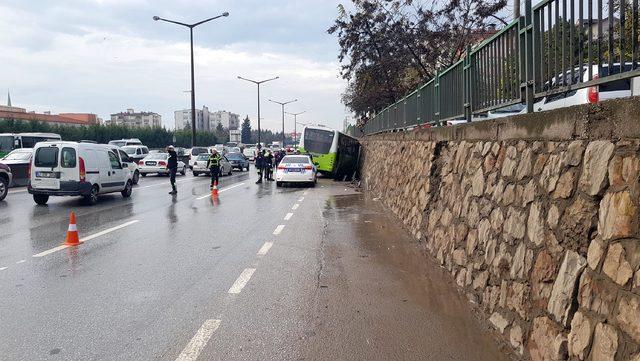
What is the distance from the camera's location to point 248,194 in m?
19.4

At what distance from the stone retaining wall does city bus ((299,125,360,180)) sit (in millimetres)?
22910

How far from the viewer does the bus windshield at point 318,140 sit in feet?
99.7

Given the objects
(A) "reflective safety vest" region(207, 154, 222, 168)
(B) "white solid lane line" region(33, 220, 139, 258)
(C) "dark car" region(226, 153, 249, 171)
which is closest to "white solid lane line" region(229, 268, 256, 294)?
(B) "white solid lane line" region(33, 220, 139, 258)

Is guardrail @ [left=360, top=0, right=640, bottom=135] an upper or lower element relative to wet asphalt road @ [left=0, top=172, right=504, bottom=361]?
upper

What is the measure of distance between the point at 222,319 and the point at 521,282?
2.73 m

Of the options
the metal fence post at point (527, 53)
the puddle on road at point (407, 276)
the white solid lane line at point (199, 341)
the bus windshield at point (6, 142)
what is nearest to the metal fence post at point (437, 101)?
the puddle on road at point (407, 276)

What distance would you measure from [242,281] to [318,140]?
80.7ft

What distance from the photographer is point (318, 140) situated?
1212 inches

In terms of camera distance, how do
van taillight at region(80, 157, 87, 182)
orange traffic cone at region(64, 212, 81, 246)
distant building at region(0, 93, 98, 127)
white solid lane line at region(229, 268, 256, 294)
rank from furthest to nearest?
distant building at region(0, 93, 98, 127)
van taillight at region(80, 157, 87, 182)
orange traffic cone at region(64, 212, 81, 246)
white solid lane line at region(229, 268, 256, 294)

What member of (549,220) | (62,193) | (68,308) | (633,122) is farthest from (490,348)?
(62,193)

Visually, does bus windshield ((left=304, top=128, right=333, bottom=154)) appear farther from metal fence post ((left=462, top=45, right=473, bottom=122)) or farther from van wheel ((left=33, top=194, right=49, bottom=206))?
metal fence post ((left=462, top=45, right=473, bottom=122))

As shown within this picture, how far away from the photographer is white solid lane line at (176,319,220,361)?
4.14 m

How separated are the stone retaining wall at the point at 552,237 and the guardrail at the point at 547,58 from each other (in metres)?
0.39

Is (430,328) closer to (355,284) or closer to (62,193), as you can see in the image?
(355,284)
